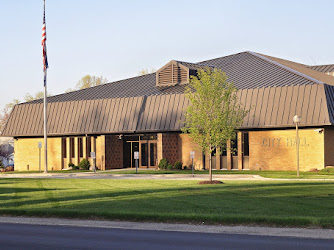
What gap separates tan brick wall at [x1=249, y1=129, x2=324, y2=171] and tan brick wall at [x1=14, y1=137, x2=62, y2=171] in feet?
69.2

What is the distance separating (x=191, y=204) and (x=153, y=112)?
31.5 meters

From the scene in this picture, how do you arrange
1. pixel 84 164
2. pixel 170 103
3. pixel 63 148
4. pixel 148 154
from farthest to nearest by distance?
pixel 63 148, pixel 148 154, pixel 84 164, pixel 170 103

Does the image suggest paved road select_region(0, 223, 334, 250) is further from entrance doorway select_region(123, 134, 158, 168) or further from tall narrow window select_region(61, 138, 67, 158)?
tall narrow window select_region(61, 138, 67, 158)

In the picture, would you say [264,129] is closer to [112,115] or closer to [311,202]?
[112,115]

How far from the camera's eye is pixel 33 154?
60094mm

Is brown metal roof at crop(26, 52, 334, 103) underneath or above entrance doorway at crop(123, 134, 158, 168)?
above

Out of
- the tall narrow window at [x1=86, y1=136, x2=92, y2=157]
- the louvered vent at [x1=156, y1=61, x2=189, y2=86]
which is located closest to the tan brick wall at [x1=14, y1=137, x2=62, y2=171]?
the tall narrow window at [x1=86, y1=136, x2=92, y2=157]

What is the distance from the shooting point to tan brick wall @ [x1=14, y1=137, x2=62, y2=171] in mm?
58719

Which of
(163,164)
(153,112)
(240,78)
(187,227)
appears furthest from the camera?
(240,78)

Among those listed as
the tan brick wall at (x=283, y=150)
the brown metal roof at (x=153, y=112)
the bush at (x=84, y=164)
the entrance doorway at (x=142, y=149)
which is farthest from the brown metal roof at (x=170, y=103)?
the bush at (x=84, y=164)

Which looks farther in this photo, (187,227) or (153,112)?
(153,112)

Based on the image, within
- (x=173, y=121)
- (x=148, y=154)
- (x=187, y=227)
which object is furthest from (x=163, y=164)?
(x=187, y=227)

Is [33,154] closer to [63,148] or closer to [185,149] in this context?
[63,148]

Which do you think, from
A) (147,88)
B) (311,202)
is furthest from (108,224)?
(147,88)
